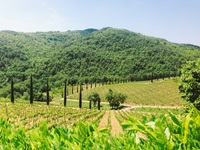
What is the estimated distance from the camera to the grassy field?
293 ft

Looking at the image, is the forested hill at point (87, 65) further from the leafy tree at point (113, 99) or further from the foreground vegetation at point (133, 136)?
the foreground vegetation at point (133, 136)

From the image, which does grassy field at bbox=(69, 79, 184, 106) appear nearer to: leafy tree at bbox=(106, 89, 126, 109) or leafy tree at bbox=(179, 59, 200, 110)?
leafy tree at bbox=(106, 89, 126, 109)

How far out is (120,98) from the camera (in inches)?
Result: 3327

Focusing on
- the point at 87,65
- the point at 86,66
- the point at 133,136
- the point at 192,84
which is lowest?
the point at 192,84

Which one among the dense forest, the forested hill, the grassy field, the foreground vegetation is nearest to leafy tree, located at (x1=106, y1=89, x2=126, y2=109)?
the grassy field

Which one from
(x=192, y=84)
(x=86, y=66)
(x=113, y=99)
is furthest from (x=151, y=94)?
(x=192, y=84)

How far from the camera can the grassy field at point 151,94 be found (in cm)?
8925

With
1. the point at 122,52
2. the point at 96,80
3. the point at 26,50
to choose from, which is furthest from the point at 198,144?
the point at 26,50

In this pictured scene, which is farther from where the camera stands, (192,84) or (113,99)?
(113,99)

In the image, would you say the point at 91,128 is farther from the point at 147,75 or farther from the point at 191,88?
the point at 147,75

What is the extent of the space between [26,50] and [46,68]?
57.2 metres

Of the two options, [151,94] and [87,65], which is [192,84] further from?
[87,65]

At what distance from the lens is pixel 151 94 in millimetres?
98312

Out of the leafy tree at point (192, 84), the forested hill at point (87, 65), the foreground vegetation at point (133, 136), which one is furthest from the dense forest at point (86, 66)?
the foreground vegetation at point (133, 136)
